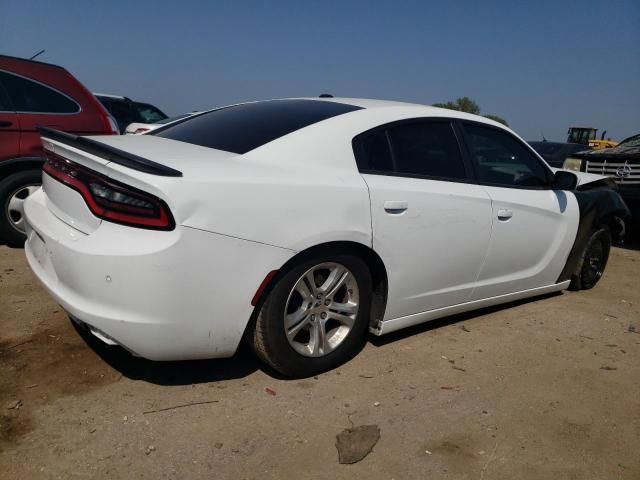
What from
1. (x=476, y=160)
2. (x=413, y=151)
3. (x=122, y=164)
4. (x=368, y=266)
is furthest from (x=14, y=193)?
(x=476, y=160)

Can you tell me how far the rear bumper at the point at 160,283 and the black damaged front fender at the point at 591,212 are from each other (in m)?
2.87

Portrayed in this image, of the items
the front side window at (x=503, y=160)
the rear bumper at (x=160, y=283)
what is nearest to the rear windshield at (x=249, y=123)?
the rear bumper at (x=160, y=283)

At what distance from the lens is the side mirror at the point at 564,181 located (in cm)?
400

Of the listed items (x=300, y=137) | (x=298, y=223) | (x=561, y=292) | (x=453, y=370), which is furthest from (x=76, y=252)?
(x=561, y=292)

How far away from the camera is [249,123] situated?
3164mm

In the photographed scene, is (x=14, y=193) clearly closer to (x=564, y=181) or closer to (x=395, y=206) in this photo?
(x=395, y=206)

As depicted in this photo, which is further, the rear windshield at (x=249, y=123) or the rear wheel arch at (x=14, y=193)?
A: the rear wheel arch at (x=14, y=193)

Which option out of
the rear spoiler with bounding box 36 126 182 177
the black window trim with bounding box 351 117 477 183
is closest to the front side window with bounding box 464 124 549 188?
the black window trim with bounding box 351 117 477 183

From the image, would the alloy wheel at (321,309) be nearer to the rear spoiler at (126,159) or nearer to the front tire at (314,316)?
the front tire at (314,316)

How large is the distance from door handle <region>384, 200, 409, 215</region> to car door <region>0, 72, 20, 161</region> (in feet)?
12.4

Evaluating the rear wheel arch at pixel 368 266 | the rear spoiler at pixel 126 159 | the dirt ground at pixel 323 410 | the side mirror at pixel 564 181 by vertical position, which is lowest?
the dirt ground at pixel 323 410

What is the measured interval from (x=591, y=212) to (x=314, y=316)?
283 centimetres

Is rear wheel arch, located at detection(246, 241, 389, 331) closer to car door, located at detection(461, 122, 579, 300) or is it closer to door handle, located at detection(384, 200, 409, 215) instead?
door handle, located at detection(384, 200, 409, 215)

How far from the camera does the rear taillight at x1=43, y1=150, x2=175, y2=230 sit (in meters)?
2.29
